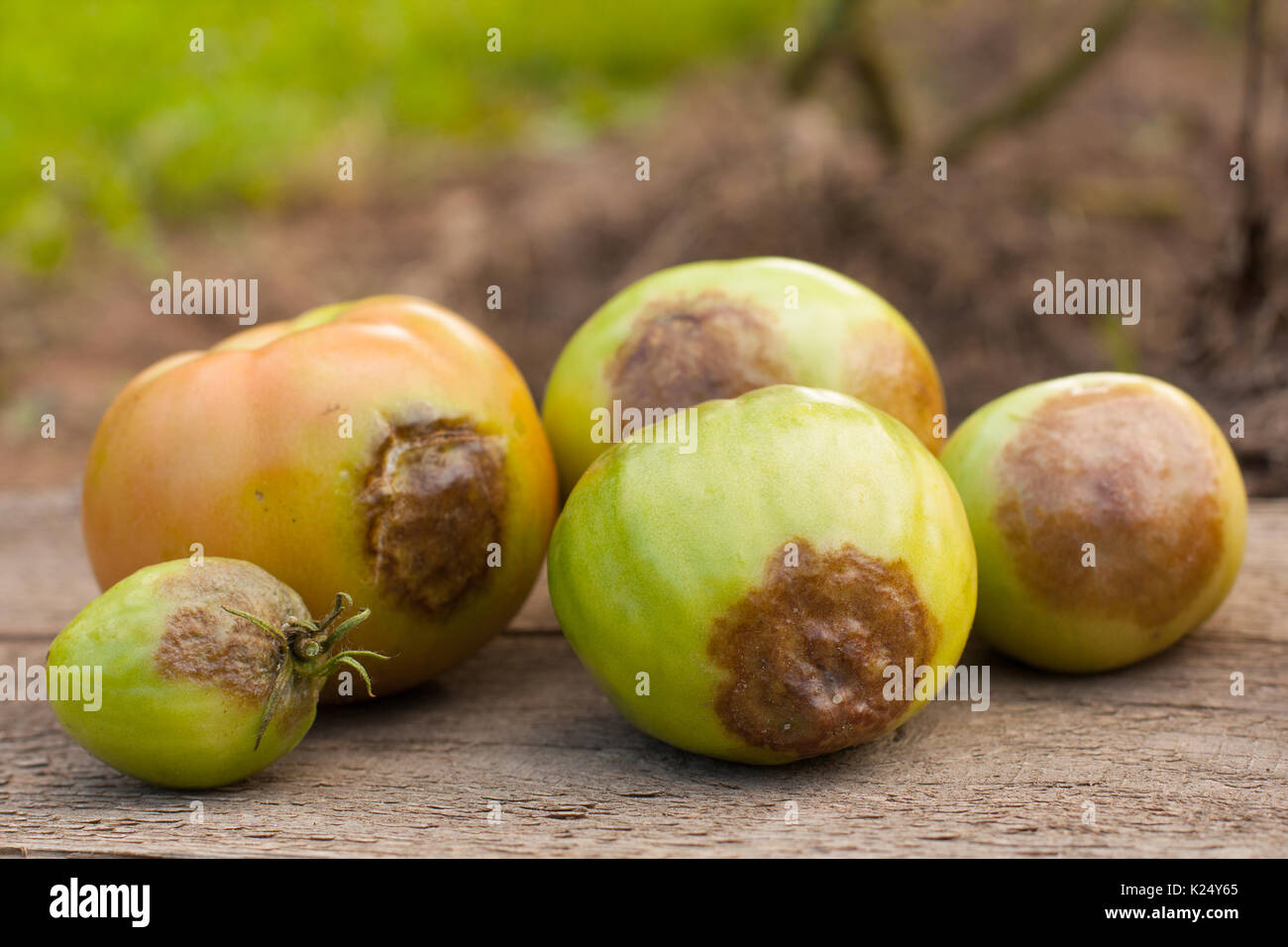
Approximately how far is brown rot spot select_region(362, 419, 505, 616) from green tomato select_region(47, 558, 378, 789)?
0.58 feet

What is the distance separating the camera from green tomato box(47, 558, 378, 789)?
130 centimetres

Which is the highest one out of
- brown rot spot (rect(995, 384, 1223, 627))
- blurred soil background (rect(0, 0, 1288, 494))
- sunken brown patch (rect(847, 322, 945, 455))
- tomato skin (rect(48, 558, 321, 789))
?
blurred soil background (rect(0, 0, 1288, 494))

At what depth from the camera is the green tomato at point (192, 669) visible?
1301 millimetres

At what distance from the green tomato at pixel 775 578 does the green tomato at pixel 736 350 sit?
0.89 feet

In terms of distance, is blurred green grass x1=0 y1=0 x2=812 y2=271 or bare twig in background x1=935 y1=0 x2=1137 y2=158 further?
blurred green grass x1=0 y1=0 x2=812 y2=271

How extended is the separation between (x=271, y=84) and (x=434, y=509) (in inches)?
177

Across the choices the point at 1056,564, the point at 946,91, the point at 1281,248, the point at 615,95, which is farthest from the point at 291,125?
the point at 1056,564

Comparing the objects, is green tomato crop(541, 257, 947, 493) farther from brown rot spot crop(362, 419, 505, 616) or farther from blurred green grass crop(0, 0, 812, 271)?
blurred green grass crop(0, 0, 812, 271)

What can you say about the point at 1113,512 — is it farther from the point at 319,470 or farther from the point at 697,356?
the point at 319,470

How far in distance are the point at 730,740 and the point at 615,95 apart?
5.01 metres

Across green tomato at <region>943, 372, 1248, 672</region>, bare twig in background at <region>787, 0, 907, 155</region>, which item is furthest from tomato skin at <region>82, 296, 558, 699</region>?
bare twig in background at <region>787, 0, 907, 155</region>

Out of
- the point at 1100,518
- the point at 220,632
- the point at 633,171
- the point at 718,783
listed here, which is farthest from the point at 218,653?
the point at 633,171

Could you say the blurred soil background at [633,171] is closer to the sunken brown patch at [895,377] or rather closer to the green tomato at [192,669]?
the sunken brown patch at [895,377]

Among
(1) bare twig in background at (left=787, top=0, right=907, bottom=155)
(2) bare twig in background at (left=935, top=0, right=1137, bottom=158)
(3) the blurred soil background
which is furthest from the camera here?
(2) bare twig in background at (left=935, top=0, right=1137, bottom=158)
